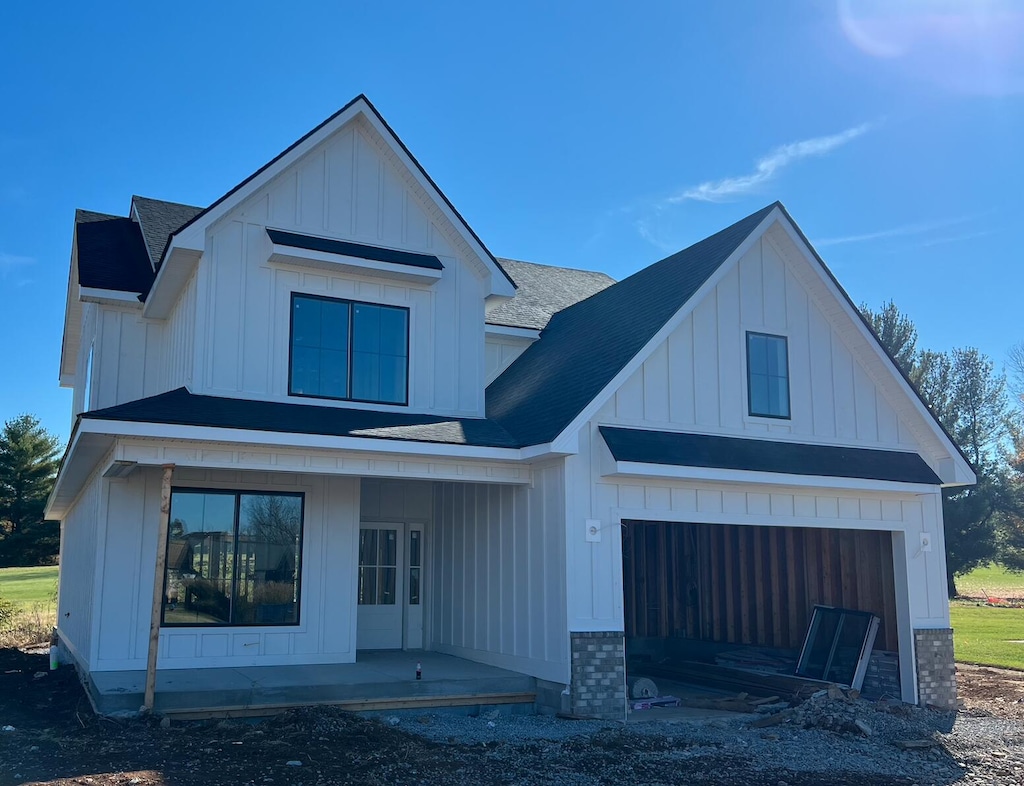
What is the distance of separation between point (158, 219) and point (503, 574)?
894 centimetres

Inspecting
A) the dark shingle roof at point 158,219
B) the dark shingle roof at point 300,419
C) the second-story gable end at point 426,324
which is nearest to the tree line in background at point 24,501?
the dark shingle roof at point 158,219

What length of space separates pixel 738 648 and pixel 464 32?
10.9 m

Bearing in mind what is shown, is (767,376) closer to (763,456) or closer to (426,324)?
(763,456)

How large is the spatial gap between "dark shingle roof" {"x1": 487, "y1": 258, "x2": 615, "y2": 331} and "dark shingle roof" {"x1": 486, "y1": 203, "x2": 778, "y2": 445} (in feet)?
2.80

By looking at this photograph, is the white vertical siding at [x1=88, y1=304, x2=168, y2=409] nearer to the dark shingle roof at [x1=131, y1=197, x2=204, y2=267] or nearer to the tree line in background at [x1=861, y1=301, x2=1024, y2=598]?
the dark shingle roof at [x1=131, y1=197, x2=204, y2=267]

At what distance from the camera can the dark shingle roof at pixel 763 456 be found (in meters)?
11.8

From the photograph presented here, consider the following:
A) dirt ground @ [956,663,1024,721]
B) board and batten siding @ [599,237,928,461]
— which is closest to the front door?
board and batten siding @ [599,237,928,461]

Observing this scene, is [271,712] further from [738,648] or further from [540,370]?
[738,648]

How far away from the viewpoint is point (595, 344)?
Answer: 13867 millimetres

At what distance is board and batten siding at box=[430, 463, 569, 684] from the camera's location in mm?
11625

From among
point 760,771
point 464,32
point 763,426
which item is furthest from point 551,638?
point 464,32

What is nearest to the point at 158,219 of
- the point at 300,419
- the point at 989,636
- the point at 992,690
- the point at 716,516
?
the point at 300,419

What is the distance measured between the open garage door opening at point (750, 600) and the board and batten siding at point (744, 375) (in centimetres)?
186

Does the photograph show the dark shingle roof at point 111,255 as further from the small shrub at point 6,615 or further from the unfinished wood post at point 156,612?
the small shrub at point 6,615
